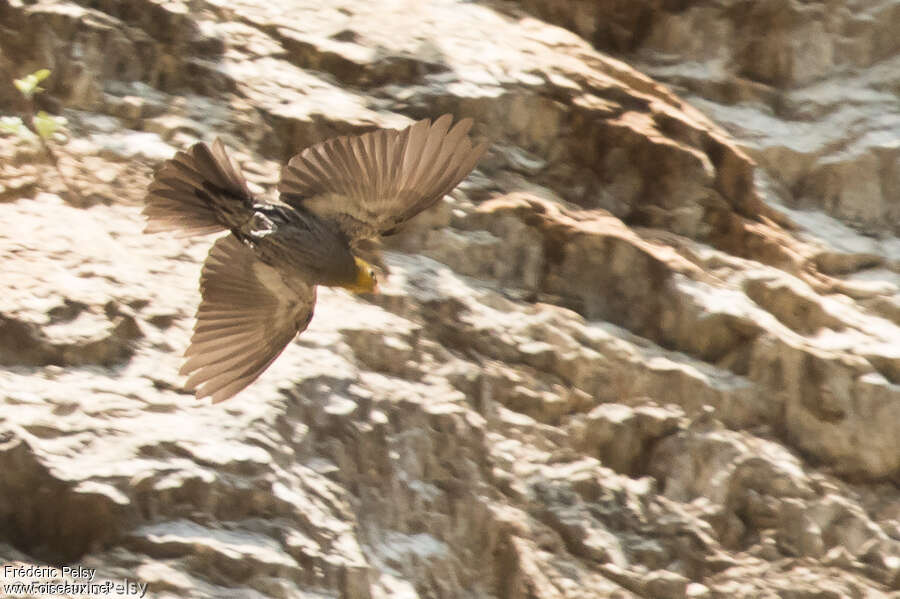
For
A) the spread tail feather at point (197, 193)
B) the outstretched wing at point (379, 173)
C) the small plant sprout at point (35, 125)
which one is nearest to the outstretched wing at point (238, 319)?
the spread tail feather at point (197, 193)

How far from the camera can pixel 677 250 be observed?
458cm

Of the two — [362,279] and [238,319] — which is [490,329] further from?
[238,319]

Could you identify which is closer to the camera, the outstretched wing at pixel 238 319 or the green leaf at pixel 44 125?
the outstretched wing at pixel 238 319

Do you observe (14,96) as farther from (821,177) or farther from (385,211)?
(821,177)

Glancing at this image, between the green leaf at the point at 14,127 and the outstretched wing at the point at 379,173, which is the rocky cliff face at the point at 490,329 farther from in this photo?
the outstretched wing at the point at 379,173

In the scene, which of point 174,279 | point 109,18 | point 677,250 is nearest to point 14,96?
point 109,18

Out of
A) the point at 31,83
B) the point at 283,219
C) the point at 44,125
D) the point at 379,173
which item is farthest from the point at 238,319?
the point at 31,83

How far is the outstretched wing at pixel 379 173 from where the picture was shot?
3150 mm

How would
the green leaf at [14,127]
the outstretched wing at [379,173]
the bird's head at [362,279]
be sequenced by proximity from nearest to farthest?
the outstretched wing at [379,173] → the bird's head at [362,279] → the green leaf at [14,127]

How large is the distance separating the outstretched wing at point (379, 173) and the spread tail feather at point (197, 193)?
15 cm

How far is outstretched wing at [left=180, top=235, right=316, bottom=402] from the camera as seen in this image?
10.5 feet

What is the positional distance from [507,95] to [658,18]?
1.29 meters

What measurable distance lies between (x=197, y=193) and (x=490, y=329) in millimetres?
1276

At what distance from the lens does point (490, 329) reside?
4.11 metres
